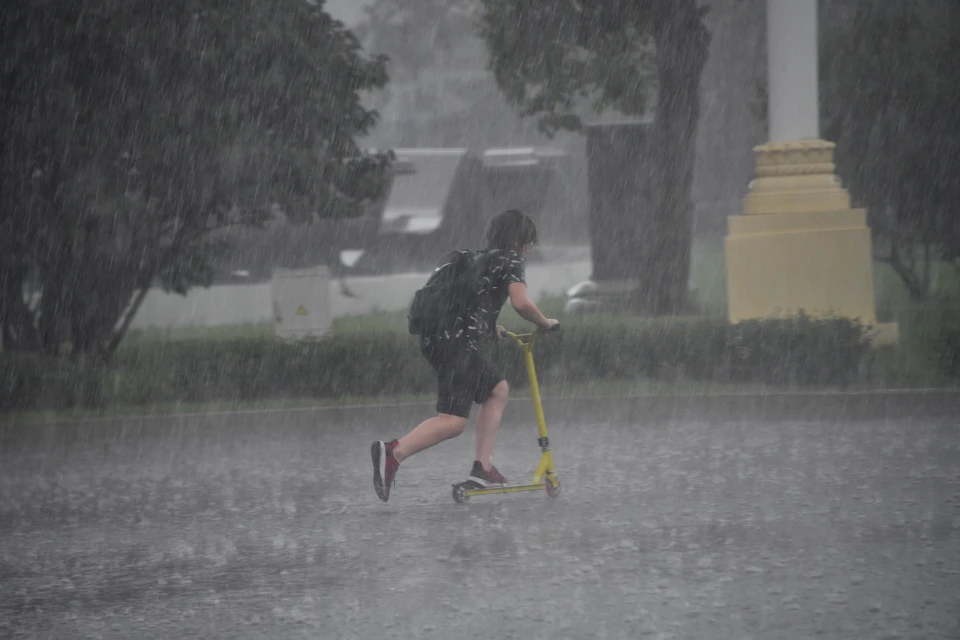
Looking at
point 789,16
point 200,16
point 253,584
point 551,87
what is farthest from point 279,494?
point 551,87

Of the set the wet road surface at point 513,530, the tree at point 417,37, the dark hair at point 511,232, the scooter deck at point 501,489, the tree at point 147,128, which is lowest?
the wet road surface at point 513,530

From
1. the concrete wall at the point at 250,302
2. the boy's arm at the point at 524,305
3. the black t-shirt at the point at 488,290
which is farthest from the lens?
the concrete wall at the point at 250,302

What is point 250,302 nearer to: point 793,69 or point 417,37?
point 793,69

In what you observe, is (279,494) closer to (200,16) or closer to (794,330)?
(794,330)

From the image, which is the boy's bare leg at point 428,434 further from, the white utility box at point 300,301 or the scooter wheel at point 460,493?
the white utility box at point 300,301

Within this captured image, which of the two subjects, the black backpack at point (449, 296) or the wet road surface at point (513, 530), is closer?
the wet road surface at point (513, 530)

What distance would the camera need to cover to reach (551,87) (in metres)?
20.9

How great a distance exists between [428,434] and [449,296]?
0.75 m

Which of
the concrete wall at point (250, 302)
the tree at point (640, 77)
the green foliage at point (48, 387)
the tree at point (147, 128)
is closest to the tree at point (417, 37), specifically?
the concrete wall at point (250, 302)

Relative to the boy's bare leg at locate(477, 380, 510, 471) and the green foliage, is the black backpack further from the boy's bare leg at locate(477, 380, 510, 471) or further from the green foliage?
the green foliage

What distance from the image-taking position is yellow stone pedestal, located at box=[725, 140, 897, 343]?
49.3 feet

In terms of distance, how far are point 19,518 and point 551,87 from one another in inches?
516

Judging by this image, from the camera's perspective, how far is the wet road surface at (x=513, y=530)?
19.8 feet

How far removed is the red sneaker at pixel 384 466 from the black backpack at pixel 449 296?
2.07 ft
